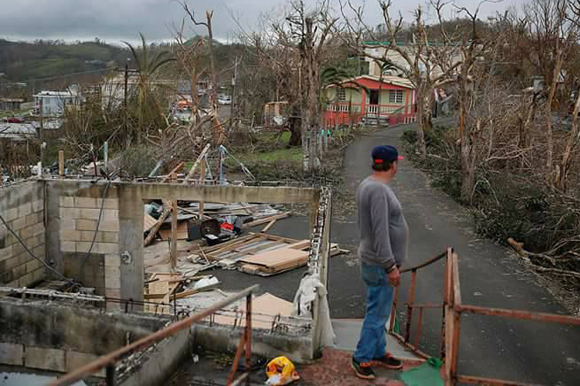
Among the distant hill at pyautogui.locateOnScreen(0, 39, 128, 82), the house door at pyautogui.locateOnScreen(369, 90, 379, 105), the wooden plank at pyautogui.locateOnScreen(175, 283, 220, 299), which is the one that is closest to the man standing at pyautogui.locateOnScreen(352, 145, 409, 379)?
the wooden plank at pyautogui.locateOnScreen(175, 283, 220, 299)

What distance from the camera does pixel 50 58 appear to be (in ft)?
270

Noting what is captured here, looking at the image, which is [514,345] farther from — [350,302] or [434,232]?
[434,232]

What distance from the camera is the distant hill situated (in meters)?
76.7

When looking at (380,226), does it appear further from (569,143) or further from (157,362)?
(569,143)

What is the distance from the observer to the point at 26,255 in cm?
1266

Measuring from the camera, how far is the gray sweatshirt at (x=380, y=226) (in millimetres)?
4656

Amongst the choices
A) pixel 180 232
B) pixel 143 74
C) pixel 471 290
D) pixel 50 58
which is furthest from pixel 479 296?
pixel 50 58

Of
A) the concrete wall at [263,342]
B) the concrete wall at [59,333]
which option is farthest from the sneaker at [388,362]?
the concrete wall at [59,333]

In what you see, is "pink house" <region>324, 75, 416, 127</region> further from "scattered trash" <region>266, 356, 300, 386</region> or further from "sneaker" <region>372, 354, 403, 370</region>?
"scattered trash" <region>266, 356, 300, 386</region>

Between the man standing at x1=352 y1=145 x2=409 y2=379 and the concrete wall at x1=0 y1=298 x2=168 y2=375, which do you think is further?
the concrete wall at x1=0 y1=298 x2=168 y2=375

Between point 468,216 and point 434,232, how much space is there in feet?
7.62

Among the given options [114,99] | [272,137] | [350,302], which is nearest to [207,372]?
[350,302]

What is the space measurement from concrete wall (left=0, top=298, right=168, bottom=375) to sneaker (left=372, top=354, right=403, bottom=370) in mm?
2677

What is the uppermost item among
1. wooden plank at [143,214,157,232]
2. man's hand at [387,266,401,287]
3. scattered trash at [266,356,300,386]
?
man's hand at [387,266,401,287]
